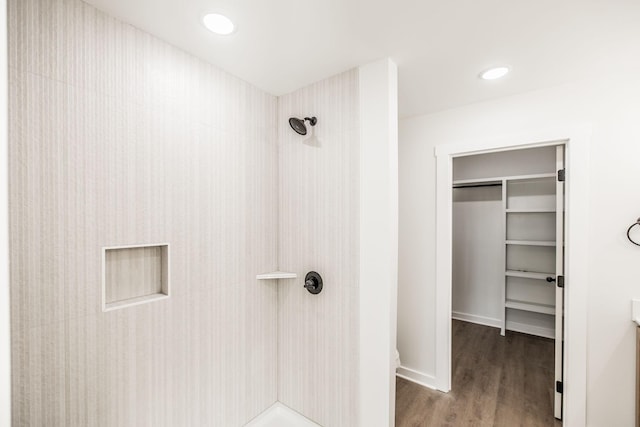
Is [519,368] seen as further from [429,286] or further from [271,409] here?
[271,409]

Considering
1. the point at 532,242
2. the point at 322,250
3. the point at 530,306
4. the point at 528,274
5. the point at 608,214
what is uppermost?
the point at 608,214

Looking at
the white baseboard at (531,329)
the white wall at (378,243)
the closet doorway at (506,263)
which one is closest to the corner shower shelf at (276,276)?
the white wall at (378,243)

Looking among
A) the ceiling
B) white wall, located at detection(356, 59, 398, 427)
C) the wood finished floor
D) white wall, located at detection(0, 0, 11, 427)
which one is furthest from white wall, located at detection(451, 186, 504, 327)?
white wall, located at detection(0, 0, 11, 427)

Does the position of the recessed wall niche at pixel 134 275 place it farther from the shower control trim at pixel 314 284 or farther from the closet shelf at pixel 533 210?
the closet shelf at pixel 533 210

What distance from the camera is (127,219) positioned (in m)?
1.32

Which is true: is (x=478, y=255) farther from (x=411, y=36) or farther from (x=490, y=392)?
(x=411, y=36)

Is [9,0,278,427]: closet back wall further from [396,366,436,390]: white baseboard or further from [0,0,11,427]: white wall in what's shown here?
[396,366,436,390]: white baseboard

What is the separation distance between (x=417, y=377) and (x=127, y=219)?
8.54 feet

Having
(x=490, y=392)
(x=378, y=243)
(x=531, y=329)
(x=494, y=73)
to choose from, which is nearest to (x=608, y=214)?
(x=494, y=73)

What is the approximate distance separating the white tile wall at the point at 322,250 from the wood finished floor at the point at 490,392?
0.70 meters

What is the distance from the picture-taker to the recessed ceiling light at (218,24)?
4.26 feet

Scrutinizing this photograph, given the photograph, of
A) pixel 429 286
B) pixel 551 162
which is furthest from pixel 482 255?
pixel 429 286

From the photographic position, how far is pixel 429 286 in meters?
2.44

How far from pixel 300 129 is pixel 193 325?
1368 millimetres
